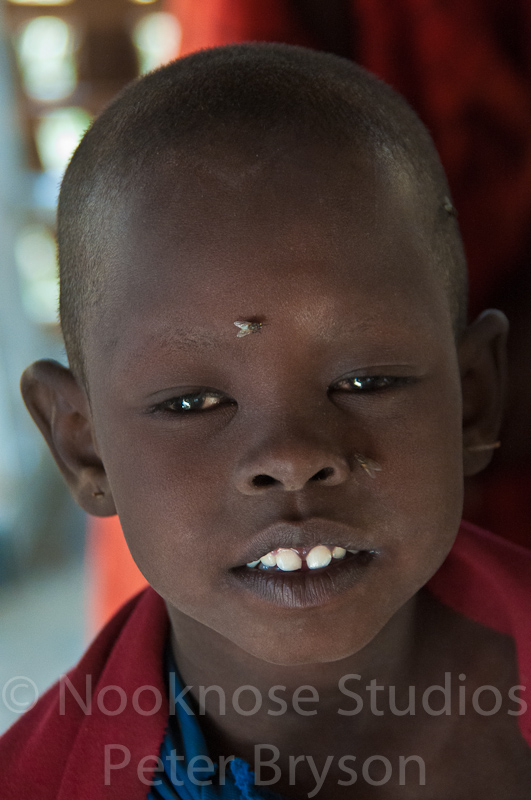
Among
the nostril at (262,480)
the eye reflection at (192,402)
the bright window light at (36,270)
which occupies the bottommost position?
the nostril at (262,480)

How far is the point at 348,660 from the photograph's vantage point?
0.86 meters

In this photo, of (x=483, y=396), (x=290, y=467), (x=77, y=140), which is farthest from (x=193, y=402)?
(x=77, y=140)

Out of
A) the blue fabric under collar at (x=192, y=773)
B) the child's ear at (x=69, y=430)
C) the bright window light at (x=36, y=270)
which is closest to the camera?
Result: the blue fabric under collar at (x=192, y=773)

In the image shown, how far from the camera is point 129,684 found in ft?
2.91

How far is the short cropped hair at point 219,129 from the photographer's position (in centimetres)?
76

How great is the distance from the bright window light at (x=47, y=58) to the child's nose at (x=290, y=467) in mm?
2072

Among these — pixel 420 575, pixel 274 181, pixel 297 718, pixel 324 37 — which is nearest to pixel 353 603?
pixel 420 575

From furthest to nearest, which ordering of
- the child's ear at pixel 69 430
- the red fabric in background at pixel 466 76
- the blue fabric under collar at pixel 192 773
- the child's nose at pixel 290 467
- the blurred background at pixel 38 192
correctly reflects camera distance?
the blurred background at pixel 38 192 < the red fabric in background at pixel 466 76 < the child's ear at pixel 69 430 < the blue fabric under collar at pixel 192 773 < the child's nose at pixel 290 467

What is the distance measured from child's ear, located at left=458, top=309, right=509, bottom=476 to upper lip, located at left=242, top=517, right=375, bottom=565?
26cm

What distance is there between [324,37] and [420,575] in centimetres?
69

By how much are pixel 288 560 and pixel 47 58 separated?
2148 mm

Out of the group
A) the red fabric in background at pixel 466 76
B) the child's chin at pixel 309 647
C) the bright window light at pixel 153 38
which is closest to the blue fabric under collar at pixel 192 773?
the child's chin at pixel 309 647

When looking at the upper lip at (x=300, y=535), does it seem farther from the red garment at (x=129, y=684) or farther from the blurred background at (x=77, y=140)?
the blurred background at (x=77, y=140)

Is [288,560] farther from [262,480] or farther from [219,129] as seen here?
[219,129]
